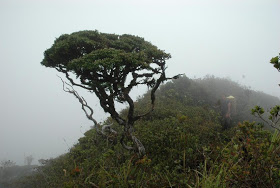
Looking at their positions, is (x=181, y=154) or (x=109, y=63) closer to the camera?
(x=109, y=63)

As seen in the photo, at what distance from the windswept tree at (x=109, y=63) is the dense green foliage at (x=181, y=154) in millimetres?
1548

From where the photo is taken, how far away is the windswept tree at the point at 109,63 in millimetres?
7008

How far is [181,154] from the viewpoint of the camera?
7281 mm

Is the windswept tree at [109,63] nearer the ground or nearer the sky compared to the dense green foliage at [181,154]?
nearer the sky

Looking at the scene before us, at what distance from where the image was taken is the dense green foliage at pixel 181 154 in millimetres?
3477

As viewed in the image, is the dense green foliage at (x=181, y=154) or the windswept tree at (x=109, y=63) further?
the windswept tree at (x=109, y=63)

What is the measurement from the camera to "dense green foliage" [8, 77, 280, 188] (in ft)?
11.4

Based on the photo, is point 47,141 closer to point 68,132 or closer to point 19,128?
point 68,132

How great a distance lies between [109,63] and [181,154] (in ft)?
14.4

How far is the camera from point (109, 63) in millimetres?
6699

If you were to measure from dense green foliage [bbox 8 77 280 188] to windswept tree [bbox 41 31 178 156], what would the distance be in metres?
1.55

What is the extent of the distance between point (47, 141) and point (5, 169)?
150244 mm

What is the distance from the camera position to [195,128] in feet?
34.7

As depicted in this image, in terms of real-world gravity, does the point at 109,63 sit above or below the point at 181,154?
above
